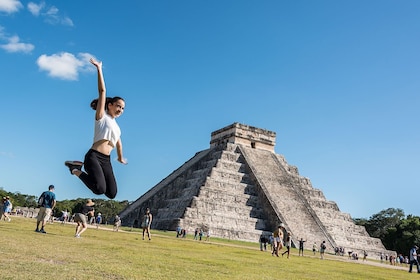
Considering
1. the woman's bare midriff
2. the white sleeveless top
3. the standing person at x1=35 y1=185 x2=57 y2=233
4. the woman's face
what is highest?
the woman's face

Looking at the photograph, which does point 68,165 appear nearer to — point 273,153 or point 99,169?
point 99,169

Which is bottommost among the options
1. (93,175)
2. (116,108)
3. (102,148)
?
(93,175)

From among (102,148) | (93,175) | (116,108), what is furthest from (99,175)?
(116,108)

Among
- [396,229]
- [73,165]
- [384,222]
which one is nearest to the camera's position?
[73,165]

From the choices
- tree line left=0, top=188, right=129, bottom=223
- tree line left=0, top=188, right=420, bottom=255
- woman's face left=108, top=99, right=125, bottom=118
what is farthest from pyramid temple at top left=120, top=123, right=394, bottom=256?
tree line left=0, top=188, right=129, bottom=223

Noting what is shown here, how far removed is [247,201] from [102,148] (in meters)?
30.3

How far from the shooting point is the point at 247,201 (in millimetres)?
34625

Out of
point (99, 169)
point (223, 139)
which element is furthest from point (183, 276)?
point (223, 139)

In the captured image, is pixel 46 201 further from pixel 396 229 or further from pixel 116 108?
pixel 396 229

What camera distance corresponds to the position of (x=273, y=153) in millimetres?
44062

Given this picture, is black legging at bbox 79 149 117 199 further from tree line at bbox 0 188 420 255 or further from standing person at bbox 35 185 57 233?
tree line at bbox 0 188 420 255

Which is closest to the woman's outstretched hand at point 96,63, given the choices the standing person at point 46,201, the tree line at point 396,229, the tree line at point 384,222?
the standing person at point 46,201

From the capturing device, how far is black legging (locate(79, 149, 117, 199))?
4.79 meters

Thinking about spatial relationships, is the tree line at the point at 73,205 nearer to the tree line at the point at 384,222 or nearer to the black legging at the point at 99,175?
the tree line at the point at 384,222
